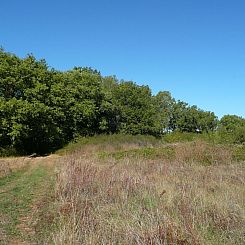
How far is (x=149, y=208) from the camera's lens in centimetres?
755

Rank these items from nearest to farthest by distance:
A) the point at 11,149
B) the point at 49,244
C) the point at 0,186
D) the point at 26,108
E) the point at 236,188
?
the point at 49,244
the point at 236,188
the point at 0,186
the point at 26,108
the point at 11,149

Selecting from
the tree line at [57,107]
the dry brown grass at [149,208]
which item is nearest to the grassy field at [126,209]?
the dry brown grass at [149,208]

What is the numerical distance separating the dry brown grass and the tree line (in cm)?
2263

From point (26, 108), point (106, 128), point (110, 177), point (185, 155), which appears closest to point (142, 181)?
Answer: point (110, 177)

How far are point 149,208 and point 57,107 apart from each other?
1260 inches

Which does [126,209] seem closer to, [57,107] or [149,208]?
[149,208]

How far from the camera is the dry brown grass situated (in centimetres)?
588

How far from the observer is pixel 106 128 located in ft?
159

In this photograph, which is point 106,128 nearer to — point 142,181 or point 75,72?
point 75,72

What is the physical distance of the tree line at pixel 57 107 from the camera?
3459 cm

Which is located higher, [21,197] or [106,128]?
[106,128]

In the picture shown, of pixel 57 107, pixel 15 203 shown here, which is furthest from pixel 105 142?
pixel 15 203

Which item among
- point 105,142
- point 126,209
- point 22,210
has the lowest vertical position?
point 22,210

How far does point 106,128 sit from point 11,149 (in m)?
14.5
